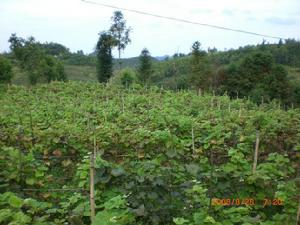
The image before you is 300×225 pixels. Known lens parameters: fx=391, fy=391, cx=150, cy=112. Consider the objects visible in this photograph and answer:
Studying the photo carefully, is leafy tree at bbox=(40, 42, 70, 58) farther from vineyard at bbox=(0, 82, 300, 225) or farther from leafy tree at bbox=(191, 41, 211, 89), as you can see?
vineyard at bbox=(0, 82, 300, 225)

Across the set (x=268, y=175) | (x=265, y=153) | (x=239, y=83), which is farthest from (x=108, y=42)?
(x=268, y=175)

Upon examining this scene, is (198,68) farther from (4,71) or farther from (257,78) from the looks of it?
(4,71)

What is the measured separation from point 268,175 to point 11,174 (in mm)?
3359

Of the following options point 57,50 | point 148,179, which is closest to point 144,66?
point 148,179

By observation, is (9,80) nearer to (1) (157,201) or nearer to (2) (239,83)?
(2) (239,83)

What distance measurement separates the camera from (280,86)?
112 feet

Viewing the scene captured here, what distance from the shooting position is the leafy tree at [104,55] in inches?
1291

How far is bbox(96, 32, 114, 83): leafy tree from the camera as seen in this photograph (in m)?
32.8

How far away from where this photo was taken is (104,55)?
33000 mm

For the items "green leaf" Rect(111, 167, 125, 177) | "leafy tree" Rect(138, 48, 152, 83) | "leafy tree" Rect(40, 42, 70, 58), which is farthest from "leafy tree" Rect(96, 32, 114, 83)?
"leafy tree" Rect(40, 42, 70, 58)

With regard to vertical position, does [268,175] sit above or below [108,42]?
below

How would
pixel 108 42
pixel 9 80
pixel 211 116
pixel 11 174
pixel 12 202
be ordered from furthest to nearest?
pixel 108 42 → pixel 9 80 → pixel 211 116 → pixel 11 174 → pixel 12 202

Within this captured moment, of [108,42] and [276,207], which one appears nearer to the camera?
[276,207]
